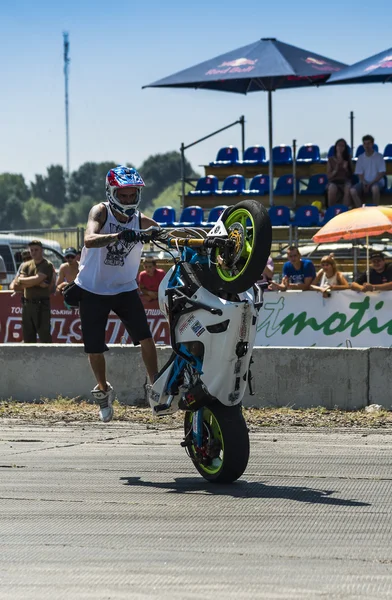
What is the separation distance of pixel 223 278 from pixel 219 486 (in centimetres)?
135

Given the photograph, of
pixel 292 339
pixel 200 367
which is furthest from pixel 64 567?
pixel 292 339

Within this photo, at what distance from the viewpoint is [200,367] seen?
709 centimetres

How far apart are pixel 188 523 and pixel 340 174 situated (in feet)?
50.6

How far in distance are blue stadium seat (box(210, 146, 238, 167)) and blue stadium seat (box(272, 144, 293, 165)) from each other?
1326mm

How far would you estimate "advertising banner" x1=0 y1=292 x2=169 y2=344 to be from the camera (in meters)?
15.9

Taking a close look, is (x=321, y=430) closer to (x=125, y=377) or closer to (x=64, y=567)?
(x=125, y=377)

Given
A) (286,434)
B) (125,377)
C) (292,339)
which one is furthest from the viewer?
(292,339)

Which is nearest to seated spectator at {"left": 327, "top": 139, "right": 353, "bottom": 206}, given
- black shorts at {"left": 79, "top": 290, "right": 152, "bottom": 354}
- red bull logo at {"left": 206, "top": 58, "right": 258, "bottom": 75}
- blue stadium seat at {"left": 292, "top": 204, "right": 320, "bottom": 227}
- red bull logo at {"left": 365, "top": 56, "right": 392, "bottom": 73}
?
blue stadium seat at {"left": 292, "top": 204, "right": 320, "bottom": 227}

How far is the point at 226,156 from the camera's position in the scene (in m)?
25.5

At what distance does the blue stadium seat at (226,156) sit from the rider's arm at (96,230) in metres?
17.3

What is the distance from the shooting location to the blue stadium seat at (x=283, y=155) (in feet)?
78.8

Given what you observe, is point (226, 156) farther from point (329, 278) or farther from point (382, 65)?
point (329, 278)

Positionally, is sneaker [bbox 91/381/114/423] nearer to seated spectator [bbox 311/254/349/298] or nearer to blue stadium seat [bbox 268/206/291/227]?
seated spectator [bbox 311/254/349/298]

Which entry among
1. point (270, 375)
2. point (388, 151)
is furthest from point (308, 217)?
point (270, 375)
